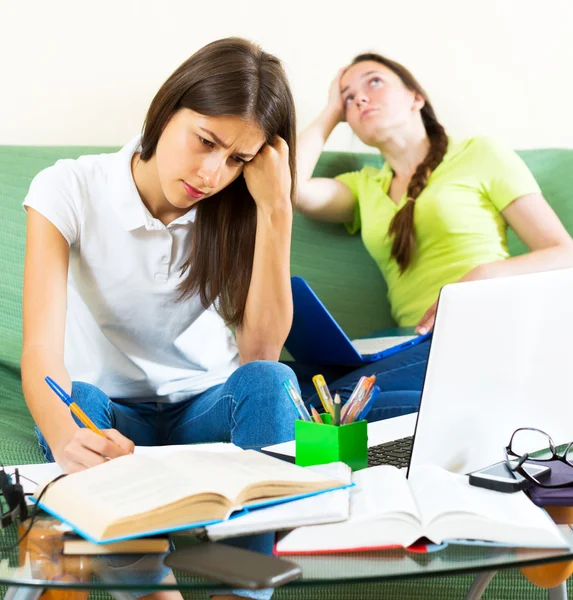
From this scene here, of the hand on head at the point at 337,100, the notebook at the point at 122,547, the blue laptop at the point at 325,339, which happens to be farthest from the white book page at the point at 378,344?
the notebook at the point at 122,547

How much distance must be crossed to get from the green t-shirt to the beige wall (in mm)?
338

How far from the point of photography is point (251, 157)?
50.0 inches

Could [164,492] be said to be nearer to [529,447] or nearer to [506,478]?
[506,478]

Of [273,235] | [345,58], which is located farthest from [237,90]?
[345,58]

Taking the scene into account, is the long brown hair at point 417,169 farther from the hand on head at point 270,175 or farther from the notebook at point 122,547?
the notebook at point 122,547

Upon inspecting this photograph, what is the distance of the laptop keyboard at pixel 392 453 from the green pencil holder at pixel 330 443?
0.05 meters

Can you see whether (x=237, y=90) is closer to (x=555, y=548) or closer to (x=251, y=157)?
(x=251, y=157)

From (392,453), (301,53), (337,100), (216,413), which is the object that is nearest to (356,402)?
(392,453)

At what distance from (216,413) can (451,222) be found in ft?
3.08

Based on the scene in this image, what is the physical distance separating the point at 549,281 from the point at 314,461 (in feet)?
0.98

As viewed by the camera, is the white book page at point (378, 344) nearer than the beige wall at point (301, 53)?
Yes

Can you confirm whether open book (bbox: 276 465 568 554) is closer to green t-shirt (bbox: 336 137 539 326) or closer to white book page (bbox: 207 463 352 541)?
white book page (bbox: 207 463 352 541)

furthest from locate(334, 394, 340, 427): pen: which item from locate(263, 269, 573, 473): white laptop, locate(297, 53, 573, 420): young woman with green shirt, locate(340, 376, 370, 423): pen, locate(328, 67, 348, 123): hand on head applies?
locate(328, 67, 348, 123): hand on head

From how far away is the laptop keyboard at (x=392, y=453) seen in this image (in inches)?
35.2
